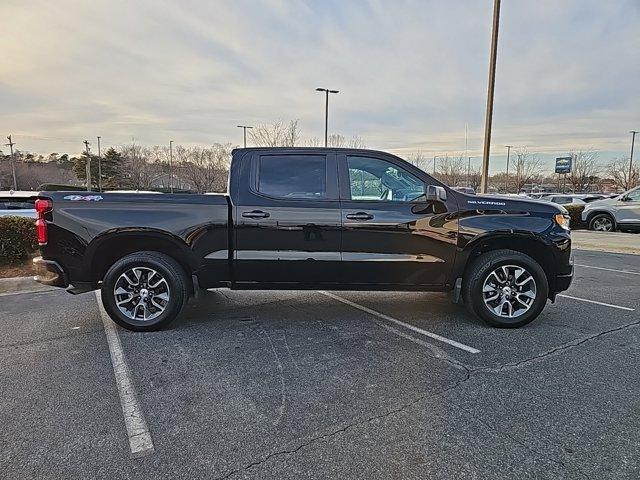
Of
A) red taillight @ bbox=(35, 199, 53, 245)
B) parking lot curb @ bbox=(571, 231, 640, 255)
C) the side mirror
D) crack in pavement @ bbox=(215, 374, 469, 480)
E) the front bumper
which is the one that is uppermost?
the side mirror

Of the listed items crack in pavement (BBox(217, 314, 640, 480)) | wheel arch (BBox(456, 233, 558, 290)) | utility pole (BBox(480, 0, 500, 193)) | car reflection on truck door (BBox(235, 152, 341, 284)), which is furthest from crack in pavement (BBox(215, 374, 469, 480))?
utility pole (BBox(480, 0, 500, 193))

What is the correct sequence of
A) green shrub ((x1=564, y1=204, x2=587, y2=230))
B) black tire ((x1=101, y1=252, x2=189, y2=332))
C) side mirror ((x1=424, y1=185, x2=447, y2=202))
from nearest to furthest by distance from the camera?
side mirror ((x1=424, y1=185, x2=447, y2=202))
black tire ((x1=101, y1=252, x2=189, y2=332))
green shrub ((x1=564, y1=204, x2=587, y2=230))

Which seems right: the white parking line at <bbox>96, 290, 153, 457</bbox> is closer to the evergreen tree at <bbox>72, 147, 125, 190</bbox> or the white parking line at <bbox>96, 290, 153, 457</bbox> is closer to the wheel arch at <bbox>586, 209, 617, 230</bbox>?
the wheel arch at <bbox>586, 209, 617, 230</bbox>

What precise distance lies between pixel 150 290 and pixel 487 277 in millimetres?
3609

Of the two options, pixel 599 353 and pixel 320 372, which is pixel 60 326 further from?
pixel 599 353

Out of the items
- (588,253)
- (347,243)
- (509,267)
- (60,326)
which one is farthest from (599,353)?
(588,253)

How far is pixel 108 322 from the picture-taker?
4949 mm

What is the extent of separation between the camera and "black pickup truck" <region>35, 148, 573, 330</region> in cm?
454

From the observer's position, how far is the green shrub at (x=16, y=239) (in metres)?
7.44

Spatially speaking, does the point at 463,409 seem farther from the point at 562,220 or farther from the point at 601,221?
the point at 601,221

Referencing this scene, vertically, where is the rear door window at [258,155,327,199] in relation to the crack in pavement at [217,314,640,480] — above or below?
above

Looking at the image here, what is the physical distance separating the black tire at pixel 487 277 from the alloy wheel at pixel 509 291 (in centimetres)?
2

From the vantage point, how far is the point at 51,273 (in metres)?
4.61

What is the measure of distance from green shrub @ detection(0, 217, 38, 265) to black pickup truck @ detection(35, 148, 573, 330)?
364cm
